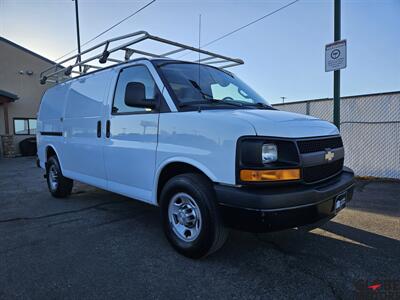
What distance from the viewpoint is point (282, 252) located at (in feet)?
10.6

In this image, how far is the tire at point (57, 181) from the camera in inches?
227

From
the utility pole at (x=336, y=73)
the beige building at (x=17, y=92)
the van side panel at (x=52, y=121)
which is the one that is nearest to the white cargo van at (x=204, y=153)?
the van side panel at (x=52, y=121)

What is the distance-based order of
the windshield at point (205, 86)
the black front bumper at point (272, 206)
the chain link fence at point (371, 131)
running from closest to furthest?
the black front bumper at point (272, 206) < the windshield at point (205, 86) < the chain link fence at point (371, 131)

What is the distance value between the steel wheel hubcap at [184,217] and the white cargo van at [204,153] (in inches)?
0.5

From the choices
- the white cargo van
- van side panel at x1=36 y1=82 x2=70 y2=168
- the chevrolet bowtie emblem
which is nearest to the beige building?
van side panel at x1=36 y1=82 x2=70 y2=168

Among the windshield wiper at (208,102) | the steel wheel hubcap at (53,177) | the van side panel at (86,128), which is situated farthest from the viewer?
the steel wheel hubcap at (53,177)

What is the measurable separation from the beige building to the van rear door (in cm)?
1480

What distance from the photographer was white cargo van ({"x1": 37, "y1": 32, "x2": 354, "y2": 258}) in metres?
2.53

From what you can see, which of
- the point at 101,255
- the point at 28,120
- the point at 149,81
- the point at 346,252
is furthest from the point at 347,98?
the point at 28,120

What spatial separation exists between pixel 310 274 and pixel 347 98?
5.93m

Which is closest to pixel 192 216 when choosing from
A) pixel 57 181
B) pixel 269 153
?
pixel 269 153

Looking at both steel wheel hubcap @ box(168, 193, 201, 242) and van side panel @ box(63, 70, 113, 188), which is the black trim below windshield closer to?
van side panel @ box(63, 70, 113, 188)

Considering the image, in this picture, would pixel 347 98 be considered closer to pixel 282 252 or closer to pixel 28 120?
pixel 282 252

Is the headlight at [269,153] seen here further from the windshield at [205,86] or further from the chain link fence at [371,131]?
the chain link fence at [371,131]
